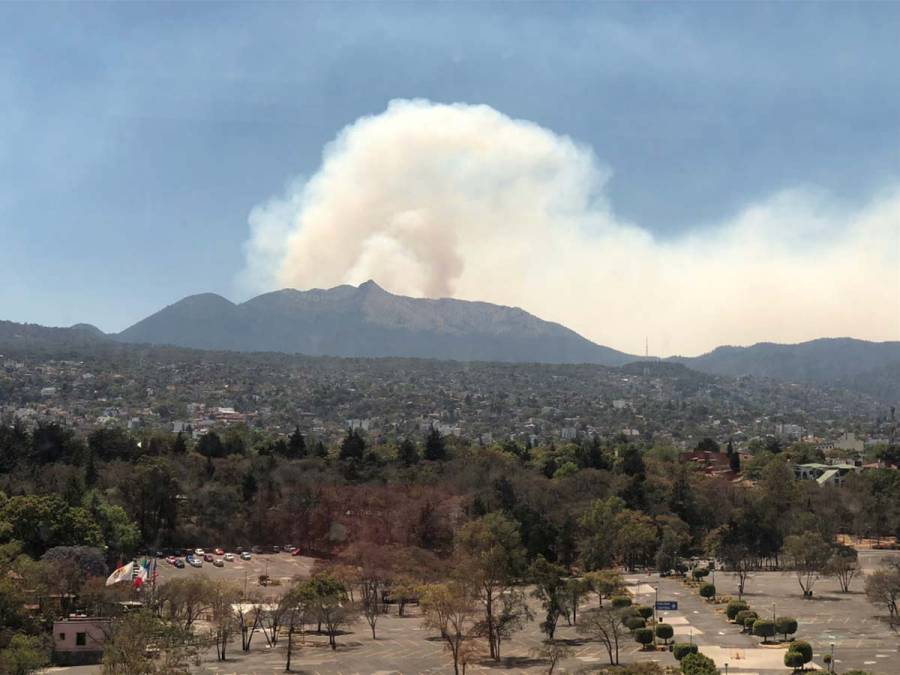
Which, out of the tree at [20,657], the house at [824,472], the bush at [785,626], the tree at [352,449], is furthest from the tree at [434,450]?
the tree at [20,657]

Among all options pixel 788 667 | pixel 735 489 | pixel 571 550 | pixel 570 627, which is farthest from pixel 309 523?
pixel 788 667

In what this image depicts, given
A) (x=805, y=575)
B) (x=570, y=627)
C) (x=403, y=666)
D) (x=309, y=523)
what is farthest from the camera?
(x=309, y=523)

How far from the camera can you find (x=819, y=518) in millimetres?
75625

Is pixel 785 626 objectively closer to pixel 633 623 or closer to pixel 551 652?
pixel 633 623

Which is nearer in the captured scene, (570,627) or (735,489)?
(570,627)

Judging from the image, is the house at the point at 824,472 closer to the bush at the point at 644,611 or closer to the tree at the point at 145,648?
the bush at the point at 644,611

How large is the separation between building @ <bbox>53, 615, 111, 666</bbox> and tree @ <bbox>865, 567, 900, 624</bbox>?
36869 mm

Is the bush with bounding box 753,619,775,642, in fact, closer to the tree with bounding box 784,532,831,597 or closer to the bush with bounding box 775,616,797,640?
the bush with bounding box 775,616,797,640

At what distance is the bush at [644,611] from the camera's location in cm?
5044

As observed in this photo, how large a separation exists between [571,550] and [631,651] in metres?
27.0

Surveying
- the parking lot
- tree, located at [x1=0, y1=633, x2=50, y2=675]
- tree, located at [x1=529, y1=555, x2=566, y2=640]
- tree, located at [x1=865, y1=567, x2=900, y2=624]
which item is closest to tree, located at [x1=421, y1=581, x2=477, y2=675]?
tree, located at [x1=529, y1=555, x2=566, y2=640]

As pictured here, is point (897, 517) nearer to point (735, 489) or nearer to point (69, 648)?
point (735, 489)

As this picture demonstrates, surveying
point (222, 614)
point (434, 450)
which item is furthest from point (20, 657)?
point (434, 450)

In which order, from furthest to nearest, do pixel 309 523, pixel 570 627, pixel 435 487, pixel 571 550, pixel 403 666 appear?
pixel 435 487
pixel 309 523
pixel 571 550
pixel 570 627
pixel 403 666
